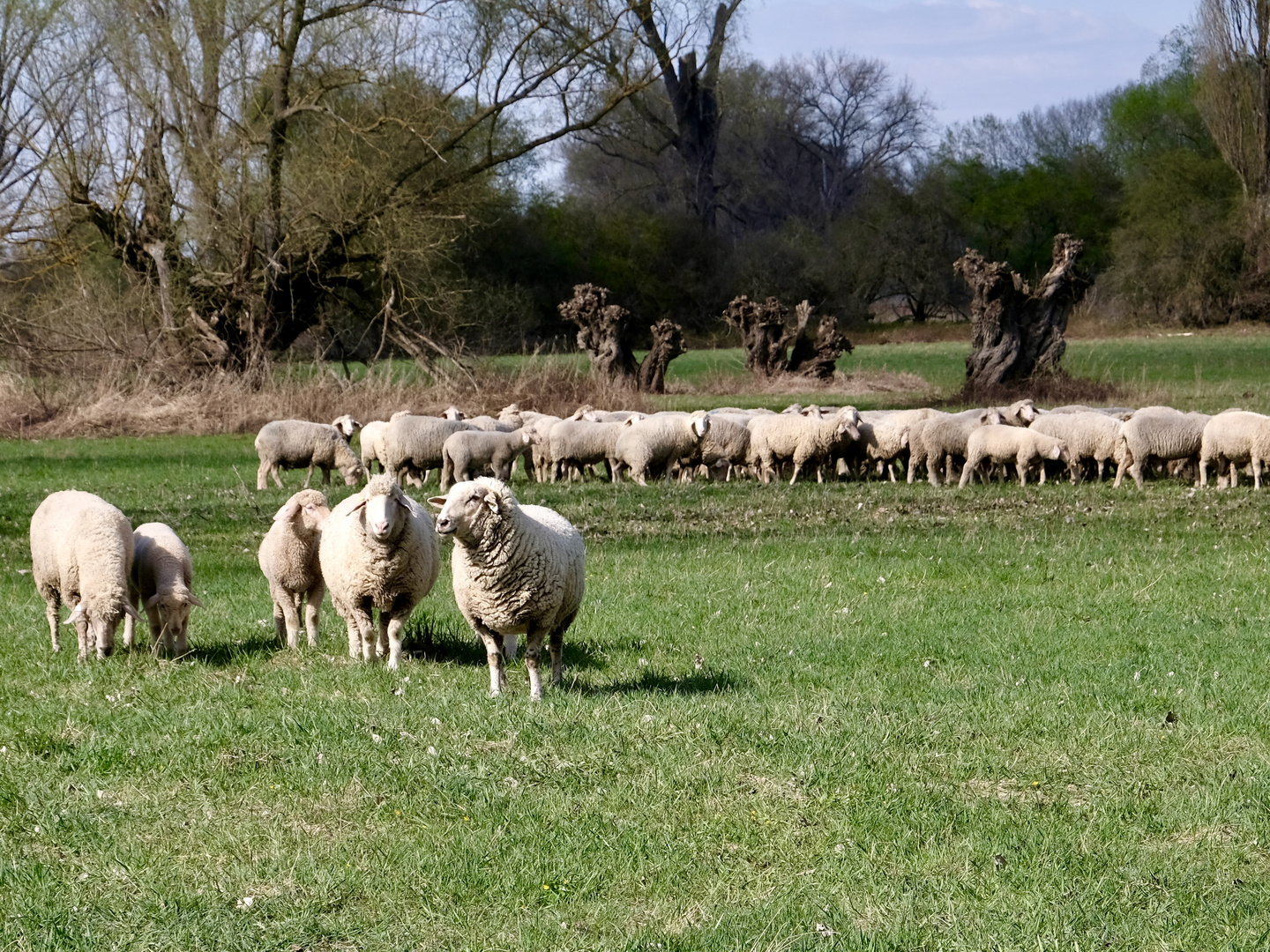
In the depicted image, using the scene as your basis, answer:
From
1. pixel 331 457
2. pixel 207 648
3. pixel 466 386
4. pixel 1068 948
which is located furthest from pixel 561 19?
pixel 1068 948

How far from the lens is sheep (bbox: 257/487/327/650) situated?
8742 mm

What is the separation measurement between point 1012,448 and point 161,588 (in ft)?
40.6

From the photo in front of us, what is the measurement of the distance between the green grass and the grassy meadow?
0.02m

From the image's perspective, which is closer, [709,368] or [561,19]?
[561,19]

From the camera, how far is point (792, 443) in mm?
18984

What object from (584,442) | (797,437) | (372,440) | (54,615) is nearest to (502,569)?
(54,615)

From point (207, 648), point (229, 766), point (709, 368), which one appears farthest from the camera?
point (709, 368)

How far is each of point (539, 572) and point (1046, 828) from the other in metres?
2.81

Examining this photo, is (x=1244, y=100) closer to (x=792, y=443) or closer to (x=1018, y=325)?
(x=1018, y=325)

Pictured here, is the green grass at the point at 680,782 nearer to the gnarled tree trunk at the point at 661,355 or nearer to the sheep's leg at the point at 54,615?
the sheep's leg at the point at 54,615

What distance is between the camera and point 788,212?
74.5 metres

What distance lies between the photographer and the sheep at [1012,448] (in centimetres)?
1791

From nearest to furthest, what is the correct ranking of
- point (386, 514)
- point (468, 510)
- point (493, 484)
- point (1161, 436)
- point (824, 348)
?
point (468, 510) → point (493, 484) → point (386, 514) → point (1161, 436) → point (824, 348)

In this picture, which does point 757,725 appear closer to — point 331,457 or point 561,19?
point 331,457
